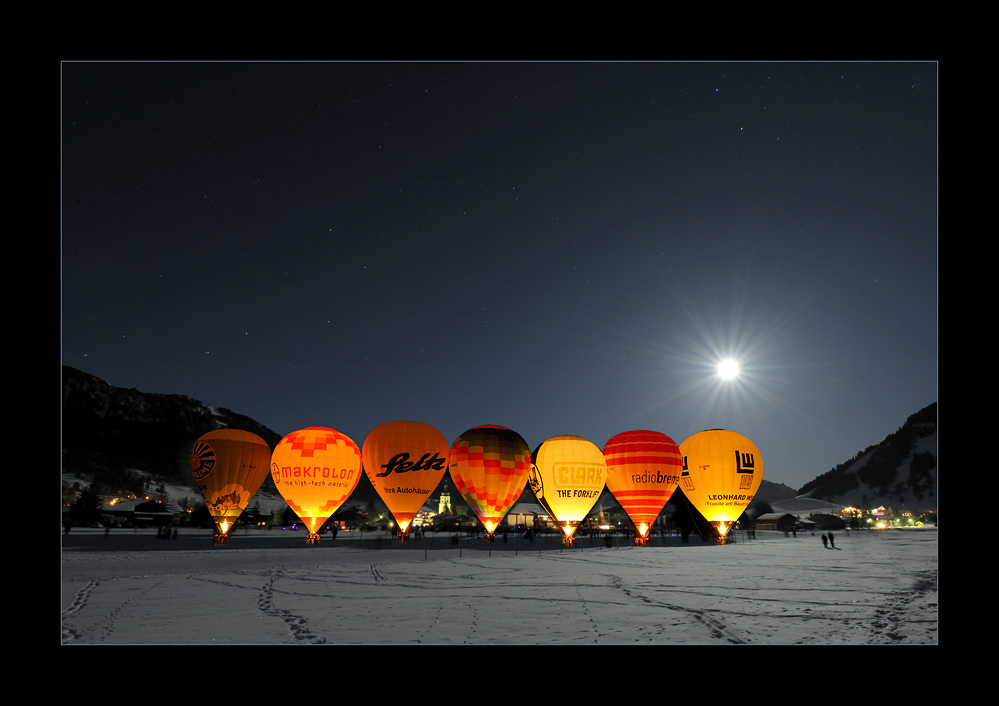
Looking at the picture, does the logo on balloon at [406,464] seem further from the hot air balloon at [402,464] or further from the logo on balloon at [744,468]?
the logo on balloon at [744,468]

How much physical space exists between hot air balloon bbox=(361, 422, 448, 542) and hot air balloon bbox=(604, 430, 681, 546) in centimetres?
1019

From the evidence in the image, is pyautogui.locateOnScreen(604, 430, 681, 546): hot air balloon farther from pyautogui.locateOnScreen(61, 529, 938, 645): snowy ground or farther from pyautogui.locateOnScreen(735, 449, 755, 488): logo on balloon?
pyautogui.locateOnScreen(61, 529, 938, 645): snowy ground

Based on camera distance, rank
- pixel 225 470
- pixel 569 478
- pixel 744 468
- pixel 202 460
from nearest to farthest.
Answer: pixel 225 470 → pixel 202 460 → pixel 569 478 → pixel 744 468

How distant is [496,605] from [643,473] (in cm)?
2557

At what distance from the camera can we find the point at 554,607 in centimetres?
1131

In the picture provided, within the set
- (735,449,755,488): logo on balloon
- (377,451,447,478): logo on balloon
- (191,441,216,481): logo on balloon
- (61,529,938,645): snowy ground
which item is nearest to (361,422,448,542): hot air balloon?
(377,451,447,478): logo on balloon

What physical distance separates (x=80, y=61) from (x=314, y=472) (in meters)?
30.7

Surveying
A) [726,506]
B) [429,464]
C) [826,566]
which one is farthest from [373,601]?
[726,506]

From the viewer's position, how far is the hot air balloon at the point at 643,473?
35.8m

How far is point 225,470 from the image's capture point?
113 feet

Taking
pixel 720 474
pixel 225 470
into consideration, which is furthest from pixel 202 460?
pixel 720 474

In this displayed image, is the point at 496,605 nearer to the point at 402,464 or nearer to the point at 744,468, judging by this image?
the point at 402,464

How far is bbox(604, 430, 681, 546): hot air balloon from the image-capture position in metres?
35.8

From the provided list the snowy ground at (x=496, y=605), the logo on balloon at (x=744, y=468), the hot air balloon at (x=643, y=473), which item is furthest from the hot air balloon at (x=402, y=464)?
the logo on balloon at (x=744, y=468)
